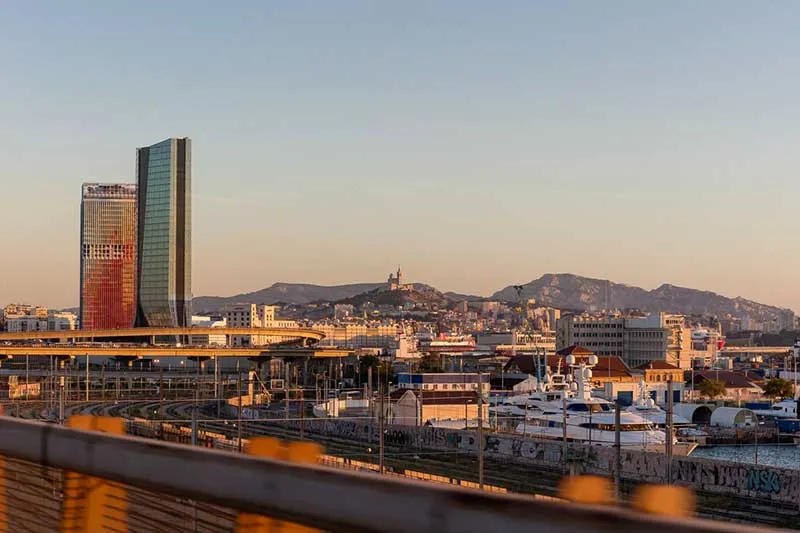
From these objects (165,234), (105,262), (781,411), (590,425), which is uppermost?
(165,234)

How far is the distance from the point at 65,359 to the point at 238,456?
218ft

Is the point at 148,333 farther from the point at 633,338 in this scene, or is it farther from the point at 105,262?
the point at 105,262

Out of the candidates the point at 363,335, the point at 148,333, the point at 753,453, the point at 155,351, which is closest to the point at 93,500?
the point at 753,453

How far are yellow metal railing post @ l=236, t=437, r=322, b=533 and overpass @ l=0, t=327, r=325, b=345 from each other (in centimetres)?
5970

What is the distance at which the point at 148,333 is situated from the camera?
228ft

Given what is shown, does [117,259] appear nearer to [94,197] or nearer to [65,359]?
[94,197]

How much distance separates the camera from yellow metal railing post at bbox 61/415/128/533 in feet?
5.34

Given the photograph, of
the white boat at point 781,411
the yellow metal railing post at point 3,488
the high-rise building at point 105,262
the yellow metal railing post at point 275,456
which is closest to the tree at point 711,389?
the white boat at point 781,411

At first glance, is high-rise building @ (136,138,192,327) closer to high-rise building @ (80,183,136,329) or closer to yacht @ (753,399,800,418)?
high-rise building @ (80,183,136,329)

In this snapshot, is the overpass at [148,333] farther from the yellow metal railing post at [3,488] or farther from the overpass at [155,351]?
the yellow metal railing post at [3,488]

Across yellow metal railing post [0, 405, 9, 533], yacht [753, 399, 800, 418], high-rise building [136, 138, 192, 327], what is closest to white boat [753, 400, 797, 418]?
yacht [753, 399, 800, 418]

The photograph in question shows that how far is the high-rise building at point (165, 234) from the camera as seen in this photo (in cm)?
9850

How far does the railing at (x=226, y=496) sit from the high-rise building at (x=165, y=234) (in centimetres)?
9786

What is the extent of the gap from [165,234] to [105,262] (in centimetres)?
2568
